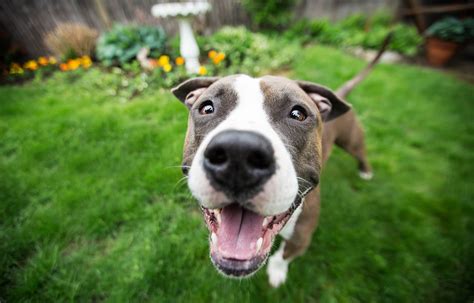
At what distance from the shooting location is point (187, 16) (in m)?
4.29

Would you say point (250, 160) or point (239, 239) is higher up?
→ point (250, 160)

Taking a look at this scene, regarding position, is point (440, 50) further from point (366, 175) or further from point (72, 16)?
point (72, 16)

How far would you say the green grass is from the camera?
2.21m

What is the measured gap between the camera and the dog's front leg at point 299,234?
1.90 m

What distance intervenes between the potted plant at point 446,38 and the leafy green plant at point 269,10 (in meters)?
3.75

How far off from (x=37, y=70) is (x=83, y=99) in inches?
91.2

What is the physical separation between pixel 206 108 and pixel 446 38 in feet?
24.0

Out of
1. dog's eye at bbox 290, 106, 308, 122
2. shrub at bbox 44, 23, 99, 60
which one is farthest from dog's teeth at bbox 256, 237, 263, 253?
shrub at bbox 44, 23, 99, 60

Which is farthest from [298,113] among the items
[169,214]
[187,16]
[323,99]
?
[187,16]

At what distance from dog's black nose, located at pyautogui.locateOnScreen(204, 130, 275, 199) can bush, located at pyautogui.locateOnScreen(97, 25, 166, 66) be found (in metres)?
5.12

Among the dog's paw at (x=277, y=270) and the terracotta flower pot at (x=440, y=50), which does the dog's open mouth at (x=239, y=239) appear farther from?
the terracotta flower pot at (x=440, y=50)

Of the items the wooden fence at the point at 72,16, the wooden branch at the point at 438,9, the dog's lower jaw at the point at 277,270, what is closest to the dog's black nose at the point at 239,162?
the dog's lower jaw at the point at 277,270

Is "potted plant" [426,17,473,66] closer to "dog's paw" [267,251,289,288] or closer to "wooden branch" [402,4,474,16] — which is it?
"wooden branch" [402,4,474,16]

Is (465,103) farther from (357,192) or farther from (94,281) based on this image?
(94,281)
